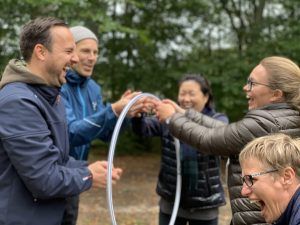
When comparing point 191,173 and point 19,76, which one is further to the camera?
point 191,173

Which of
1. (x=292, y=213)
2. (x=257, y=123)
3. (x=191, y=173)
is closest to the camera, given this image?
(x=292, y=213)

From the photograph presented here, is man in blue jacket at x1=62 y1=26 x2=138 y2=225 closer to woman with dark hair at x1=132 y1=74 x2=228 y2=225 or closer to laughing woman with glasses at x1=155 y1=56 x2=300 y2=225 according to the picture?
woman with dark hair at x1=132 y1=74 x2=228 y2=225

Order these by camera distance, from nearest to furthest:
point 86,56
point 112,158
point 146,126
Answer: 1. point 112,158
2. point 86,56
3. point 146,126

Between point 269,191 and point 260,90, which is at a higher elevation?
point 260,90

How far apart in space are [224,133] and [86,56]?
142 cm

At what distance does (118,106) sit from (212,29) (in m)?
10.6

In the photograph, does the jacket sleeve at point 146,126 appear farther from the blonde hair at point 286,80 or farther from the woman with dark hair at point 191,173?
the blonde hair at point 286,80

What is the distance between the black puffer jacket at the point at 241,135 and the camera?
289 centimetres

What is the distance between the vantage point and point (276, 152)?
224 cm

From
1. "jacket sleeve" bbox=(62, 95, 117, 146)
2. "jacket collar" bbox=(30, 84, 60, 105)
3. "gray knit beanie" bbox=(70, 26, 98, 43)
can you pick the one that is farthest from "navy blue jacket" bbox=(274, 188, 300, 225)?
"gray knit beanie" bbox=(70, 26, 98, 43)

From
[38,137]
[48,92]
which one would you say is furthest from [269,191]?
[48,92]

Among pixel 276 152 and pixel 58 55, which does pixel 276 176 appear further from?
pixel 58 55

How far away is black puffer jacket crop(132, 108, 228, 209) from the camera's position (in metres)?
4.25

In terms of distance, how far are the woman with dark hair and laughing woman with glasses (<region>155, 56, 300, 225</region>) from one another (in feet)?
3.63
